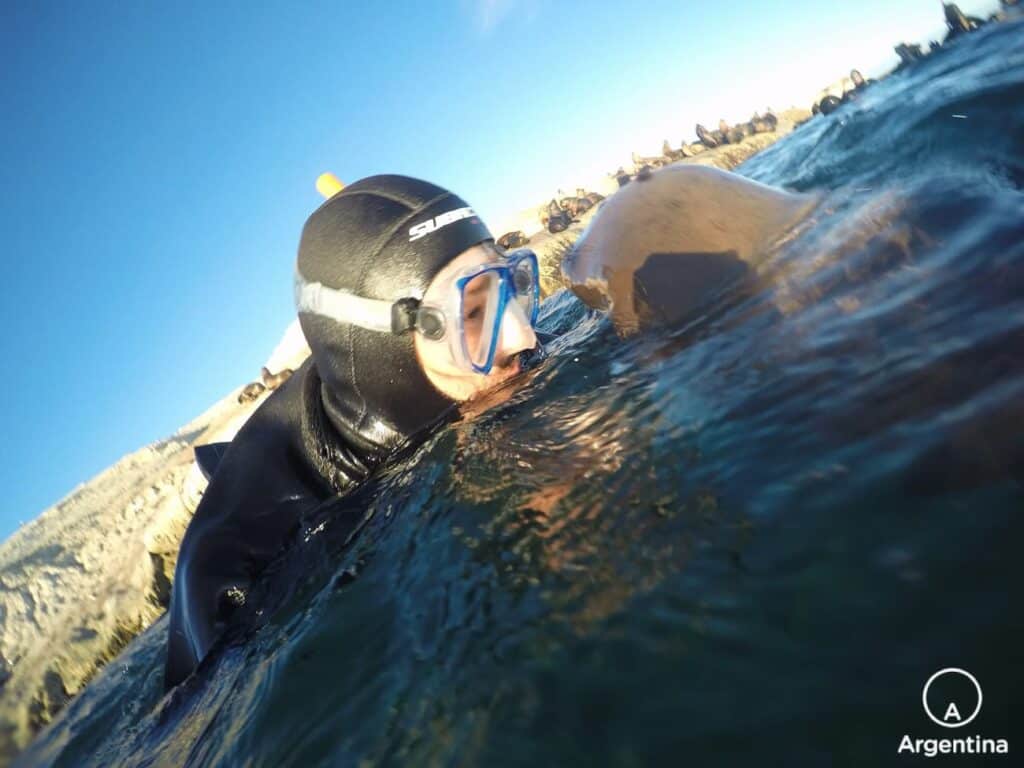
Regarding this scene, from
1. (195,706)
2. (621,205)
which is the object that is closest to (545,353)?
(621,205)

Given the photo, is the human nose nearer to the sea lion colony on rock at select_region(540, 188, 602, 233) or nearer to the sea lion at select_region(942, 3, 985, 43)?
the sea lion at select_region(942, 3, 985, 43)

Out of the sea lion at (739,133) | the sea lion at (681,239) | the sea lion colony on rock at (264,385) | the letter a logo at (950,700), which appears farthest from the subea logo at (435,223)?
the sea lion at (739,133)

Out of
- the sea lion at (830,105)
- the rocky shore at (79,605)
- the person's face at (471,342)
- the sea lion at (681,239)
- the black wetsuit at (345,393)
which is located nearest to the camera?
the sea lion at (681,239)

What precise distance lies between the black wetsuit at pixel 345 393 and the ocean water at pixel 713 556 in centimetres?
53

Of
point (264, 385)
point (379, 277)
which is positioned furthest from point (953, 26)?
point (264, 385)

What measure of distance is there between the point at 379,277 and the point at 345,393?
0.75 meters

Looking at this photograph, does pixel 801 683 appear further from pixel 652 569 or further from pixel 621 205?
pixel 621 205

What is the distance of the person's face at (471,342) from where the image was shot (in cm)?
325

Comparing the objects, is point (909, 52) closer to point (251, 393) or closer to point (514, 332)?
point (514, 332)

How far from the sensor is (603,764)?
903mm

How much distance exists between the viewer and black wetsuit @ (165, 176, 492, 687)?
3100 mm

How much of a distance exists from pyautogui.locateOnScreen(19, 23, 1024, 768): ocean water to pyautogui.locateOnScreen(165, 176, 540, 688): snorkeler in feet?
2.05

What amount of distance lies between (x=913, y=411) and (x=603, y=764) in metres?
1.03

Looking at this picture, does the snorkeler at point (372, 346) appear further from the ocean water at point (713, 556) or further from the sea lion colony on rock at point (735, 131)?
the sea lion colony on rock at point (735, 131)
